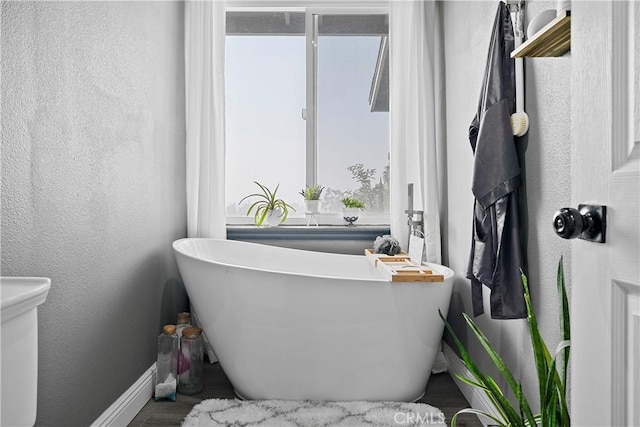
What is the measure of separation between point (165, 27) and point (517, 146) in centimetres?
190

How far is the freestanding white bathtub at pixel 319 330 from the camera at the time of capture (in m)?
1.74

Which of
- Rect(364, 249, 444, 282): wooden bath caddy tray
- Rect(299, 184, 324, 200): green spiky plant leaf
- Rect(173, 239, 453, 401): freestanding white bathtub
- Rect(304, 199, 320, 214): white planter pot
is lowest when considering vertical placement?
Rect(173, 239, 453, 401): freestanding white bathtub

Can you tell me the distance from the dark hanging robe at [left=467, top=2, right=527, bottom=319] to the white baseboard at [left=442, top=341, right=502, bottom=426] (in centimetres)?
52

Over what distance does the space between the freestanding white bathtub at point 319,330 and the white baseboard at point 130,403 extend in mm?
388

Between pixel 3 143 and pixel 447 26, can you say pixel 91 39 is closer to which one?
pixel 3 143

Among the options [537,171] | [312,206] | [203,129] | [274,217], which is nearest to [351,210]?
[312,206]

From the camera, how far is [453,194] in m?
2.27

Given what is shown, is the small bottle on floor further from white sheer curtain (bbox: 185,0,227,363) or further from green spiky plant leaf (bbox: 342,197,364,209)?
green spiky plant leaf (bbox: 342,197,364,209)

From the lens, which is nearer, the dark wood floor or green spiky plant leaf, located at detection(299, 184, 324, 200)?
the dark wood floor

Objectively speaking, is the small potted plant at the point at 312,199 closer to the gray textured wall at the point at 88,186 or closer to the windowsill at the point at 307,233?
the windowsill at the point at 307,233

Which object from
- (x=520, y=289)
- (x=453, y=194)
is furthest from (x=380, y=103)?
(x=520, y=289)

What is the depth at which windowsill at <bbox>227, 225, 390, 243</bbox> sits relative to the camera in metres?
2.61

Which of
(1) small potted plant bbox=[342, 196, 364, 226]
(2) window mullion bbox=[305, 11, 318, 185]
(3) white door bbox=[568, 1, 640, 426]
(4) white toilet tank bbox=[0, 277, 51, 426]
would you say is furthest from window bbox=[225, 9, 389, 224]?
(3) white door bbox=[568, 1, 640, 426]

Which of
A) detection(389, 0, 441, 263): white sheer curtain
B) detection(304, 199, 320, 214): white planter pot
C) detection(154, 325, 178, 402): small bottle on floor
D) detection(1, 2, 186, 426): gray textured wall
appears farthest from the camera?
detection(304, 199, 320, 214): white planter pot
